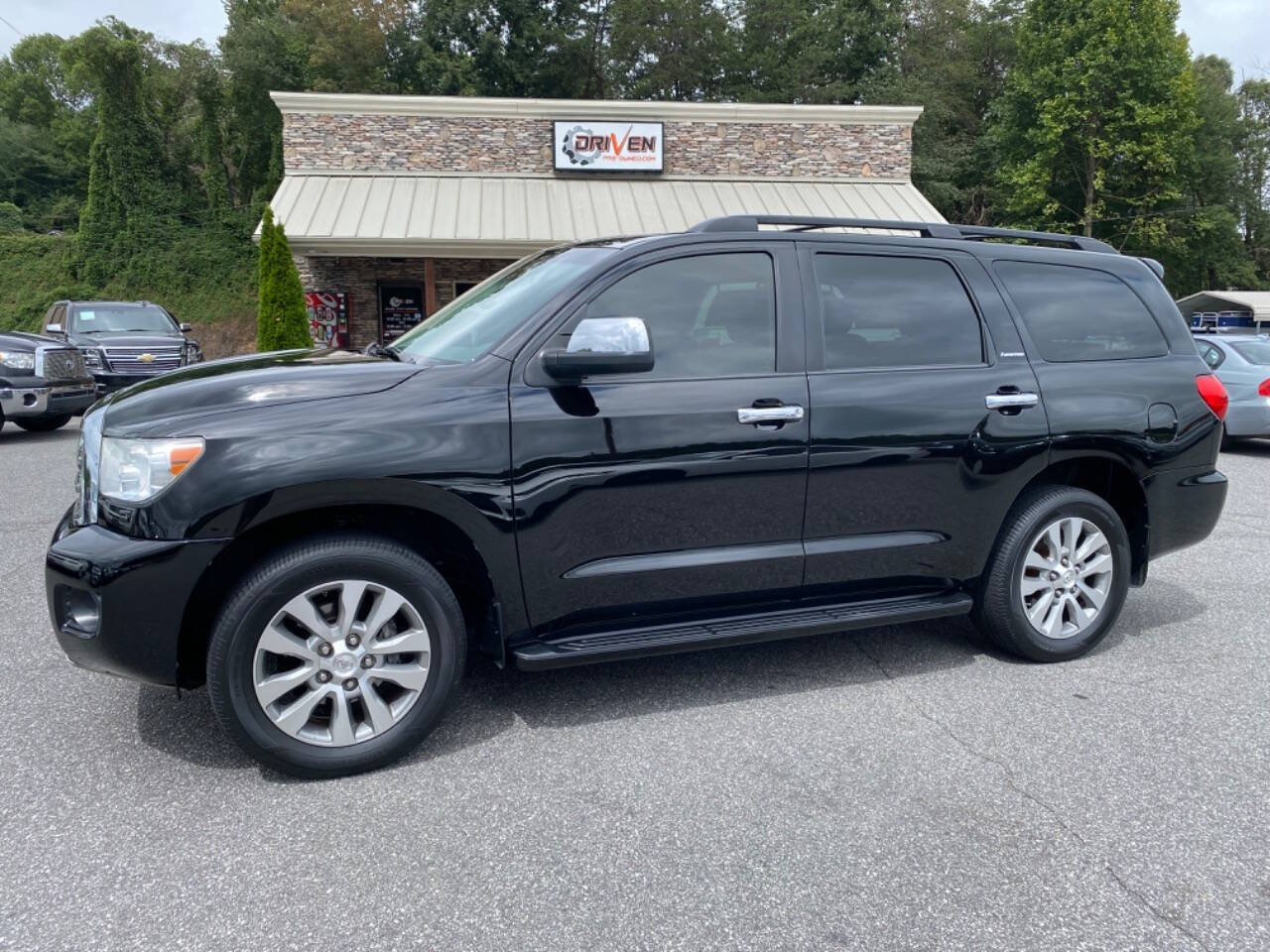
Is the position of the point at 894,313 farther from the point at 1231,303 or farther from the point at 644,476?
the point at 1231,303

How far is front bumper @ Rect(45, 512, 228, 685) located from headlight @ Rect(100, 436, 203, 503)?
0.51 feet

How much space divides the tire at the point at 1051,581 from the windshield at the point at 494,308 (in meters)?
2.23

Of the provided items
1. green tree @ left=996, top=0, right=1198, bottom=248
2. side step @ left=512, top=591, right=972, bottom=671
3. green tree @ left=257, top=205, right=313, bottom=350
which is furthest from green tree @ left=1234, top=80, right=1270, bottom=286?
side step @ left=512, top=591, right=972, bottom=671

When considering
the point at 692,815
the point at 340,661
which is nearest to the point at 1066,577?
the point at 692,815

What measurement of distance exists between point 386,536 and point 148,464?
2.63 ft

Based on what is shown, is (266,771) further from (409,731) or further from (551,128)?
(551,128)

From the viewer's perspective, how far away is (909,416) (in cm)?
396

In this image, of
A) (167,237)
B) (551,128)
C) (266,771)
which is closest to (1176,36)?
(551,128)

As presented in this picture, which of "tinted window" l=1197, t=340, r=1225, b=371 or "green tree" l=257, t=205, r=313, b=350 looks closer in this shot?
"tinted window" l=1197, t=340, r=1225, b=371

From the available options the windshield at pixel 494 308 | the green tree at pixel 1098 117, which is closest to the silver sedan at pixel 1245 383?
the windshield at pixel 494 308

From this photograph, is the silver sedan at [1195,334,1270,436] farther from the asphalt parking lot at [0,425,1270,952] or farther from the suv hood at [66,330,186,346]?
the suv hood at [66,330,186,346]

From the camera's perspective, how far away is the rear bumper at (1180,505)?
4.55 metres

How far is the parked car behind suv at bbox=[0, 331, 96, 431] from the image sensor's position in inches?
448

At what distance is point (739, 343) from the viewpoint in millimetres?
3799
